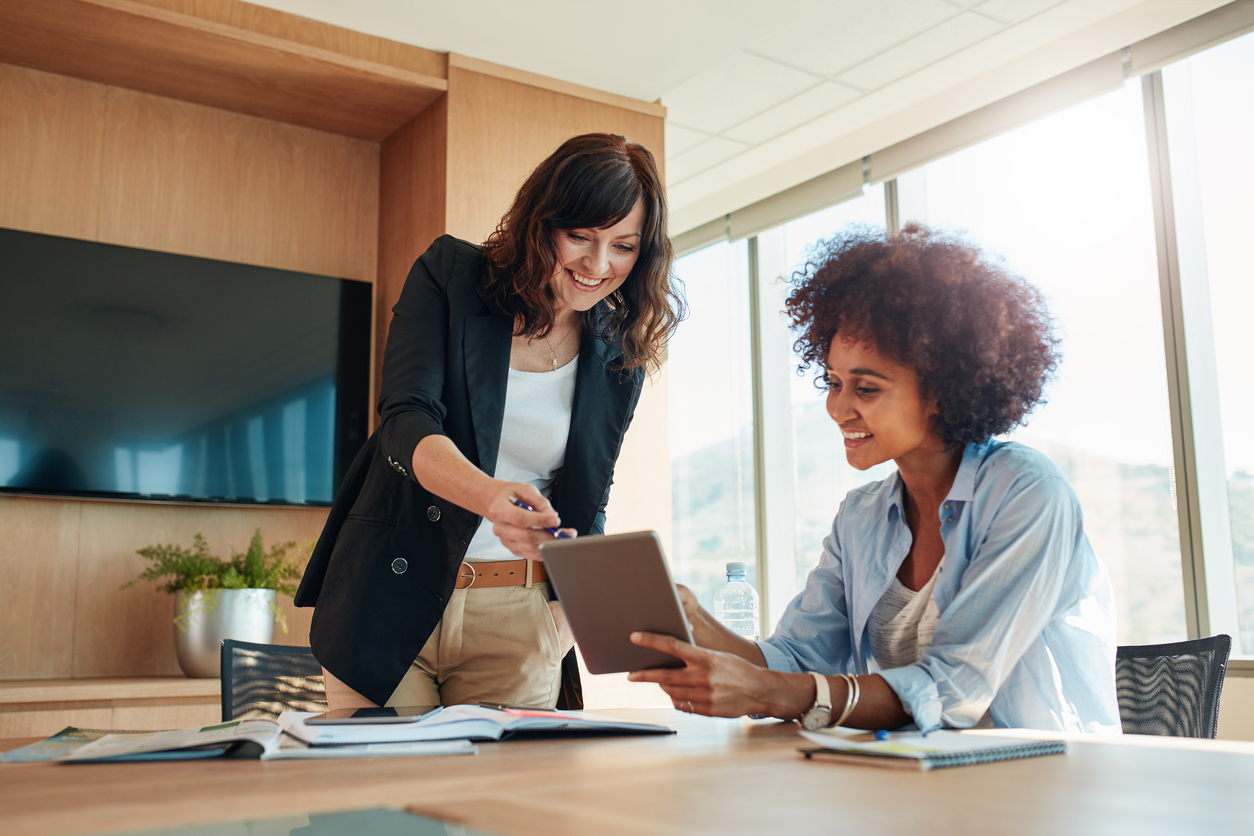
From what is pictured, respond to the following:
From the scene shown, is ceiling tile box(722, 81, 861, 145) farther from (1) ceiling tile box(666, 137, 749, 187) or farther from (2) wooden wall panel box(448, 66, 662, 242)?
(2) wooden wall panel box(448, 66, 662, 242)

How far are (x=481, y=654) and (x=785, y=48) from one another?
2.70 metres

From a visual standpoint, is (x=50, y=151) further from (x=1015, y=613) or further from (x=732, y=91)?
(x=1015, y=613)

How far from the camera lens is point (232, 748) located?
88 centimetres

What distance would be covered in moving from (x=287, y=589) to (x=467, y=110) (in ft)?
5.27

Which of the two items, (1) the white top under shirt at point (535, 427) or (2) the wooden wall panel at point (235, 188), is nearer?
(1) the white top under shirt at point (535, 427)

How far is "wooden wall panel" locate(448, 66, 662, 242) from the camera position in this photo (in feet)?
10.6

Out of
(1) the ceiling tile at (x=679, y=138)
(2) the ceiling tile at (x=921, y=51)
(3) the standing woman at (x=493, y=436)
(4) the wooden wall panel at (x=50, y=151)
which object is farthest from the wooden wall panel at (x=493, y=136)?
(3) the standing woman at (x=493, y=436)

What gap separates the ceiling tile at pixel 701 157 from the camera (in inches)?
168

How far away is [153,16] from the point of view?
281cm

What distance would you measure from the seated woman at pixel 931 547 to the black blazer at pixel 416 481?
33cm

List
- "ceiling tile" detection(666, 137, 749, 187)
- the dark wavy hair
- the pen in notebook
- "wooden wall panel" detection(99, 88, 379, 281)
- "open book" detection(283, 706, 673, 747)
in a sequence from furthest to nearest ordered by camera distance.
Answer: "ceiling tile" detection(666, 137, 749, 187) → "wooden wall panel" detection(99, 88, 379, 281) → the dark wavy hair → the pen in notebook → "open book" detection(283, 706, 673, 747)

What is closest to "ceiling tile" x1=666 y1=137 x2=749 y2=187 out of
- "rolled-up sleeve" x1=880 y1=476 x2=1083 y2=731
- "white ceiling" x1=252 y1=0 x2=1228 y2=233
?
"white ceiling" x1=252 y1=0 x2=1228 y2=233

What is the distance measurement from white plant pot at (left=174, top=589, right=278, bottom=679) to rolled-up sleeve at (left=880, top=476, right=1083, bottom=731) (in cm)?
223

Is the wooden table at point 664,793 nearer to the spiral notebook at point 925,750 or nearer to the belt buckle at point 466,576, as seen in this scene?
the spiral notebook at point 925,750
